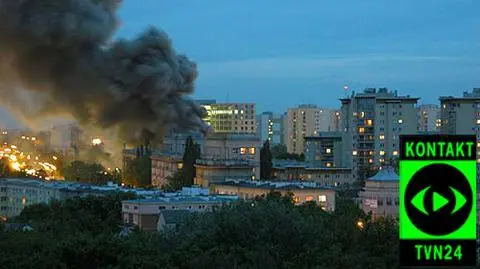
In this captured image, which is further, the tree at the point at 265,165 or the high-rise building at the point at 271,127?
the high-rise building at the point at 271,127

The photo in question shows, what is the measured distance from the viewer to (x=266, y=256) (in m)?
14.1

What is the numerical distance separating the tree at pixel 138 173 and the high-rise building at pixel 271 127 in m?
48.9

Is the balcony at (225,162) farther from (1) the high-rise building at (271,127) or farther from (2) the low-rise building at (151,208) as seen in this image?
(1) the high-rise building at (271,127)

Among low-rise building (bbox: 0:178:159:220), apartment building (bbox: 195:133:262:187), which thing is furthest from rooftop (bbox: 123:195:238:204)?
apartment building (bbox: 195:133:262:187)

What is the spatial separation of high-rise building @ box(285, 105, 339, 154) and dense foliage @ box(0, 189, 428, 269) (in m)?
70.9

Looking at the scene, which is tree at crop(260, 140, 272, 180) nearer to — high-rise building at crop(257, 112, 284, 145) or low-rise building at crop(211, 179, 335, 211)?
low-rise building at crop(211, 179, 335, 211)

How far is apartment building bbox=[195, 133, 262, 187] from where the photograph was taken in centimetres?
4297

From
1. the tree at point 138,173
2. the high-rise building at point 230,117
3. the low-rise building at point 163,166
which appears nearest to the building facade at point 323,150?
the low-rise building at point 163,166

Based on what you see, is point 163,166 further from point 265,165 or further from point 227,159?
point 265,165

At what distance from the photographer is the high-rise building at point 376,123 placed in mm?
52719

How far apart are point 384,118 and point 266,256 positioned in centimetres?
3966

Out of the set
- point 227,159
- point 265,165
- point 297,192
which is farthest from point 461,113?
point 297,192

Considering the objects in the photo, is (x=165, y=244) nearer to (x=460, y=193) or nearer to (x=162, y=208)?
(x=162, y=208)

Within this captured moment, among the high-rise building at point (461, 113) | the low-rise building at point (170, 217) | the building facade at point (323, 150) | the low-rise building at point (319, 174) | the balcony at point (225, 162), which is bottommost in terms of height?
the low-rise building at point (170, 217)
